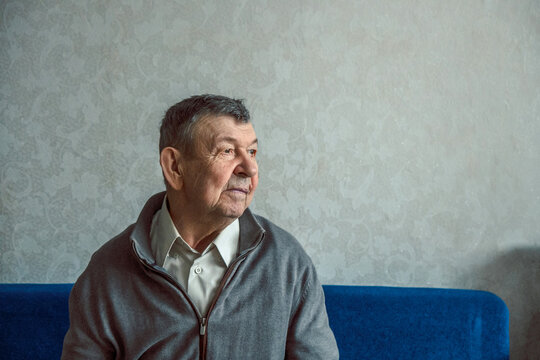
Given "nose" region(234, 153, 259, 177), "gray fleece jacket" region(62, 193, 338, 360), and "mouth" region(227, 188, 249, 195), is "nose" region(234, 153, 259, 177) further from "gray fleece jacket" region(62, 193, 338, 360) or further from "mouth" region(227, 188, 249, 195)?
"gray fleece jacket" region(62, 193, 338, 360)

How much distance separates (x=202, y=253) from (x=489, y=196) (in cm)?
115

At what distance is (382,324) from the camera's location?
152 cm

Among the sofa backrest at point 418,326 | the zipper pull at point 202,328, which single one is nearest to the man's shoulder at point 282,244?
the zipper pull at point 202,328

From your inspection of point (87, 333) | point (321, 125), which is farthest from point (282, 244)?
point (321, 125)

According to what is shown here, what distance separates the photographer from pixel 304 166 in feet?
5.53

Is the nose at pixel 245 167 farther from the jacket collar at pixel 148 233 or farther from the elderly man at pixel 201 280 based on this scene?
the jacket collar at pixel 148 233

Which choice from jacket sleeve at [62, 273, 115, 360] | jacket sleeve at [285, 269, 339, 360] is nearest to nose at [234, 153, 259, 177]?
jacket sleeve at [285, 269, 339, 360]

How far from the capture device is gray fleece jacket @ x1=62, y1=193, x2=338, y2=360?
107cm

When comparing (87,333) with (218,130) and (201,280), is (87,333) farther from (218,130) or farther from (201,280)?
(218,130)

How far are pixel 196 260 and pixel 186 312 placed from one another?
0.41ft

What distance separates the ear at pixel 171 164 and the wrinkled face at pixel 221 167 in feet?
0.10

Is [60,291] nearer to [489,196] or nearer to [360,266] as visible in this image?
[360,266]

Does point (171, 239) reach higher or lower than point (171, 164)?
lower

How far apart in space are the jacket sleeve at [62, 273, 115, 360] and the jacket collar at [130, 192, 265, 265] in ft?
0.52
